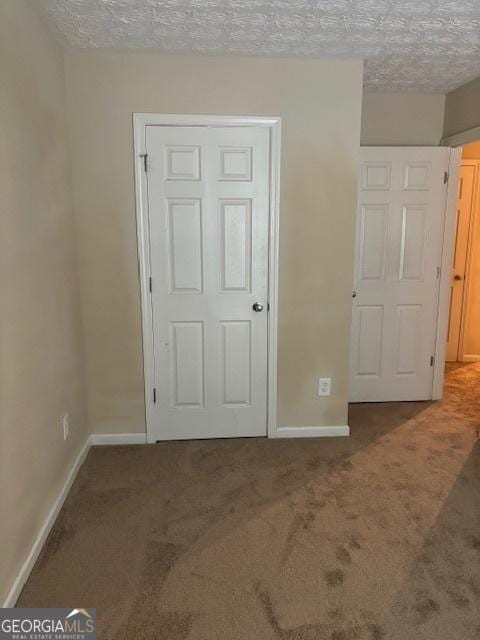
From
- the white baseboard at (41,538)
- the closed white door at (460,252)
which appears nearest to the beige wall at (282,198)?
the white baseboard at (41,538)

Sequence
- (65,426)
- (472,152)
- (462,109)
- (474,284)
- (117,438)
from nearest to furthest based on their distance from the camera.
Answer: (65,426) < (117,438) < (462,109) < (472,152) < (474,284)

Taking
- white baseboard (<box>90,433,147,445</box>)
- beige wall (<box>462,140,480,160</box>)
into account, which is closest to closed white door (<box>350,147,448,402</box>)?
beige wall (<box>462,140,480,160</box>)

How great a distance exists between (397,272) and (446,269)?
0.39 meters

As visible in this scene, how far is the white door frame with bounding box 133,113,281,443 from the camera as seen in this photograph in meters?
2.76

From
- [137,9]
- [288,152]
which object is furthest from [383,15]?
[137,9]

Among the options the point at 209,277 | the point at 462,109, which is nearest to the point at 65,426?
the point at 209,277

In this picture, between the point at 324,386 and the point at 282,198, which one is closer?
the point at 282,198

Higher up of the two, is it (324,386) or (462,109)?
(462,109)

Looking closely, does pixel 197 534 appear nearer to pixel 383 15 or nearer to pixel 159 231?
pixel 159 231

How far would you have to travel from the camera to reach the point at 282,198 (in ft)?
9.46

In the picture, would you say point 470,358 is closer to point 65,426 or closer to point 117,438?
point 117,438

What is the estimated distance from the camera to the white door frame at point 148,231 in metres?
2.76

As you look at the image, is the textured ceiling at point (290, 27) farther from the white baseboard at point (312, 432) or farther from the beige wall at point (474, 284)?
the white baseboard at point (312, 432)
